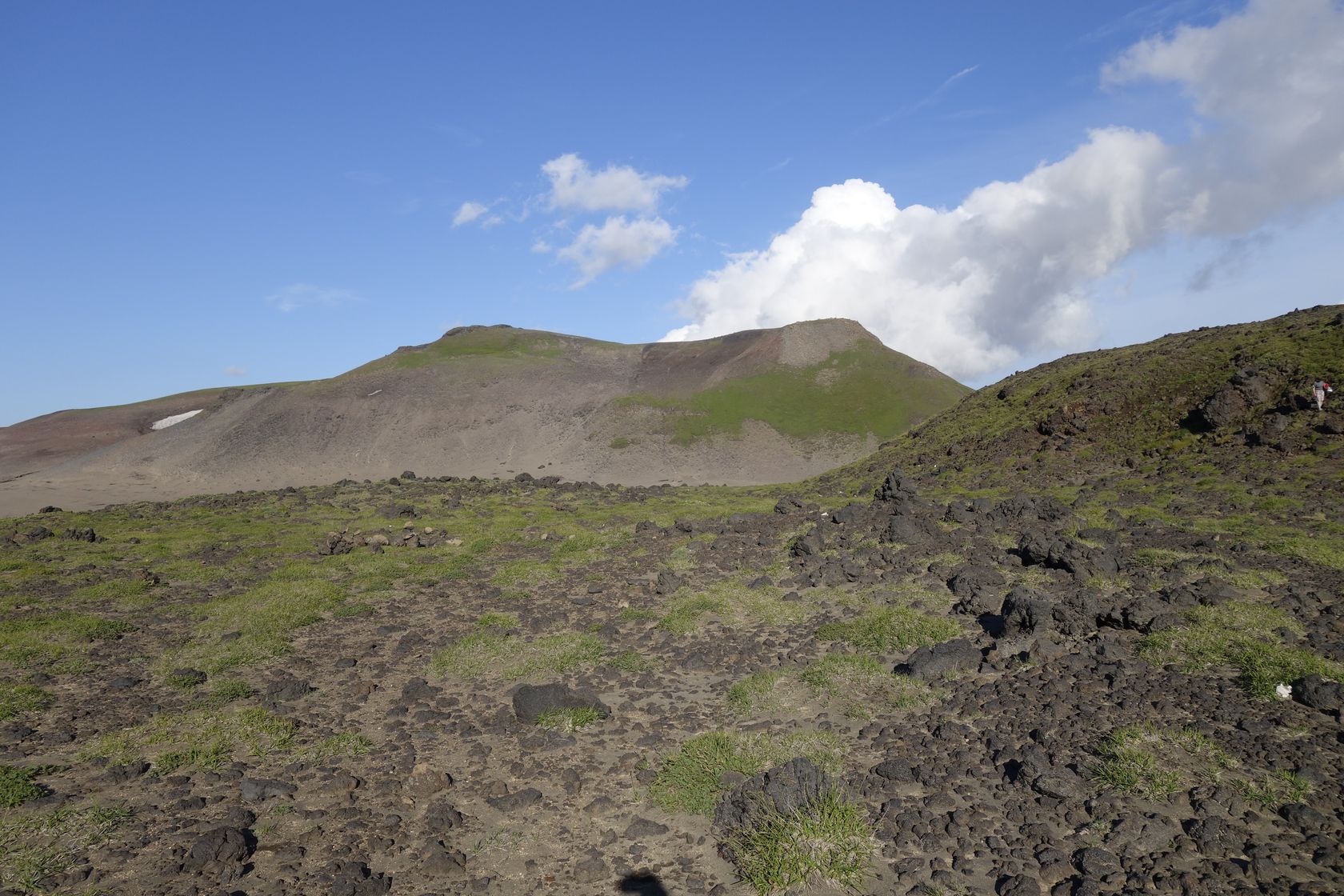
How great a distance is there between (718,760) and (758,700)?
91.6 inches

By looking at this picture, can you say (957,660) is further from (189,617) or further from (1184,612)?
(189,617)

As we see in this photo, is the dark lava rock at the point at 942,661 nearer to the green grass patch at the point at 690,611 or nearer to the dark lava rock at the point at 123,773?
the green grass patch at the point at 690,611

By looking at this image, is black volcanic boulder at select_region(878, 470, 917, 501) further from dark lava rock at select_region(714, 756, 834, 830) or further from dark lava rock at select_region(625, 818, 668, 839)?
dark lava rock at select_region(625, 818, 668, 839)

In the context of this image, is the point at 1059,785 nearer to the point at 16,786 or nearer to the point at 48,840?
the point at 48,840

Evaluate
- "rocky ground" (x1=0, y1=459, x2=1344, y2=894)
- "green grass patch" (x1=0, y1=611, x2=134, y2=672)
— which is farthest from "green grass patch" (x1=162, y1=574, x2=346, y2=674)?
"green grass patch" (x1=0, y1=611, x2=134, y2=672)

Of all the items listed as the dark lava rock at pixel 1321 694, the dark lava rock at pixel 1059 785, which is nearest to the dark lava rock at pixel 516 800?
the dark lava rock at pixel 1059 785

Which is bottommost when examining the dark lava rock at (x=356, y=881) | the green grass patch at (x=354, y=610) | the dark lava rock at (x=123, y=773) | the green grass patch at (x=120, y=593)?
the dark lava rock at (x=356, y=881)

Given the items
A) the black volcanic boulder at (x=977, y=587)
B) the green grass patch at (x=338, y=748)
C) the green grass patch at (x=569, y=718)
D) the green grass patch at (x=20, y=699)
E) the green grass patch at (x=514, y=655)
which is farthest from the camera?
the black volcanic boulder at (x=977, y=587)

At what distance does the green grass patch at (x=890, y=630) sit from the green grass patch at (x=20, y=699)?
15182mm

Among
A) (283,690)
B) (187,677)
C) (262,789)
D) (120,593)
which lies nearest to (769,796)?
(262,789)

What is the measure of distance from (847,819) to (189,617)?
18.6 metres

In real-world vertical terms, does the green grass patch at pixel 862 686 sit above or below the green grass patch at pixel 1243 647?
below

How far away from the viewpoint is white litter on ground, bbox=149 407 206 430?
314ft

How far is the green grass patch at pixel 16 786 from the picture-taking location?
9281mm
